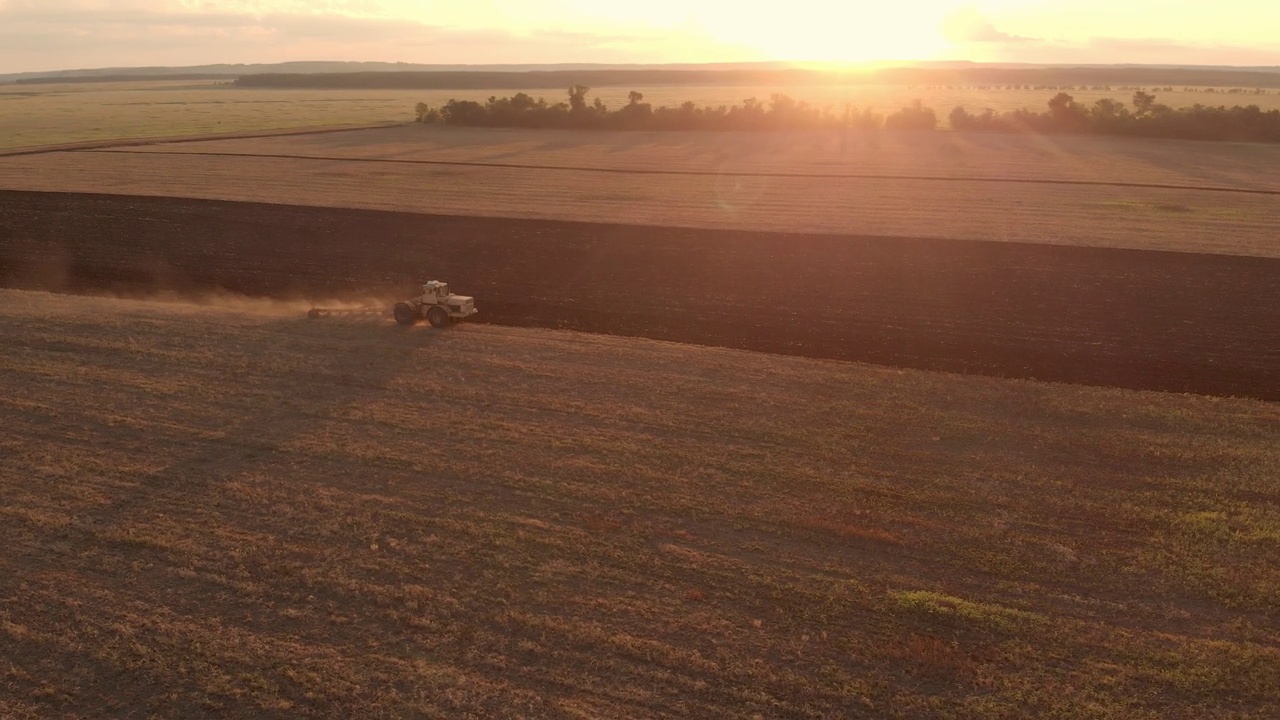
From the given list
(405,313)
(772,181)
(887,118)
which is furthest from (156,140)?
(405,313)

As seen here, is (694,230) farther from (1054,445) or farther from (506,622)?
(506,622)

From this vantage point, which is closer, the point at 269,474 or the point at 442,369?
the point at 269,474

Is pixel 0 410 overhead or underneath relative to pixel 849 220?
underneath

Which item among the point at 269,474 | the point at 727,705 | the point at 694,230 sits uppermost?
the point at 694,230

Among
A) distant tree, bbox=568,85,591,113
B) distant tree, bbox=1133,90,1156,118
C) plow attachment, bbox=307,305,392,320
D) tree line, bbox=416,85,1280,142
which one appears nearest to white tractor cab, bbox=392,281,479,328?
plow attachment, bbox=307,305,392,320

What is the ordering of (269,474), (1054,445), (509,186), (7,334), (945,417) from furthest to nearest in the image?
(509,186) → (7,334) → (945,417) → (1054,445) → (269,474)

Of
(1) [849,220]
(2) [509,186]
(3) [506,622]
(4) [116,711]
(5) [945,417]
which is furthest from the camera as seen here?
(2) [509,186]

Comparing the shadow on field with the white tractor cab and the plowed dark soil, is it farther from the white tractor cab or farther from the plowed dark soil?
the plowed dark soil

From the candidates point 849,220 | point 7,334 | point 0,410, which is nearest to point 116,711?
point 0,410
